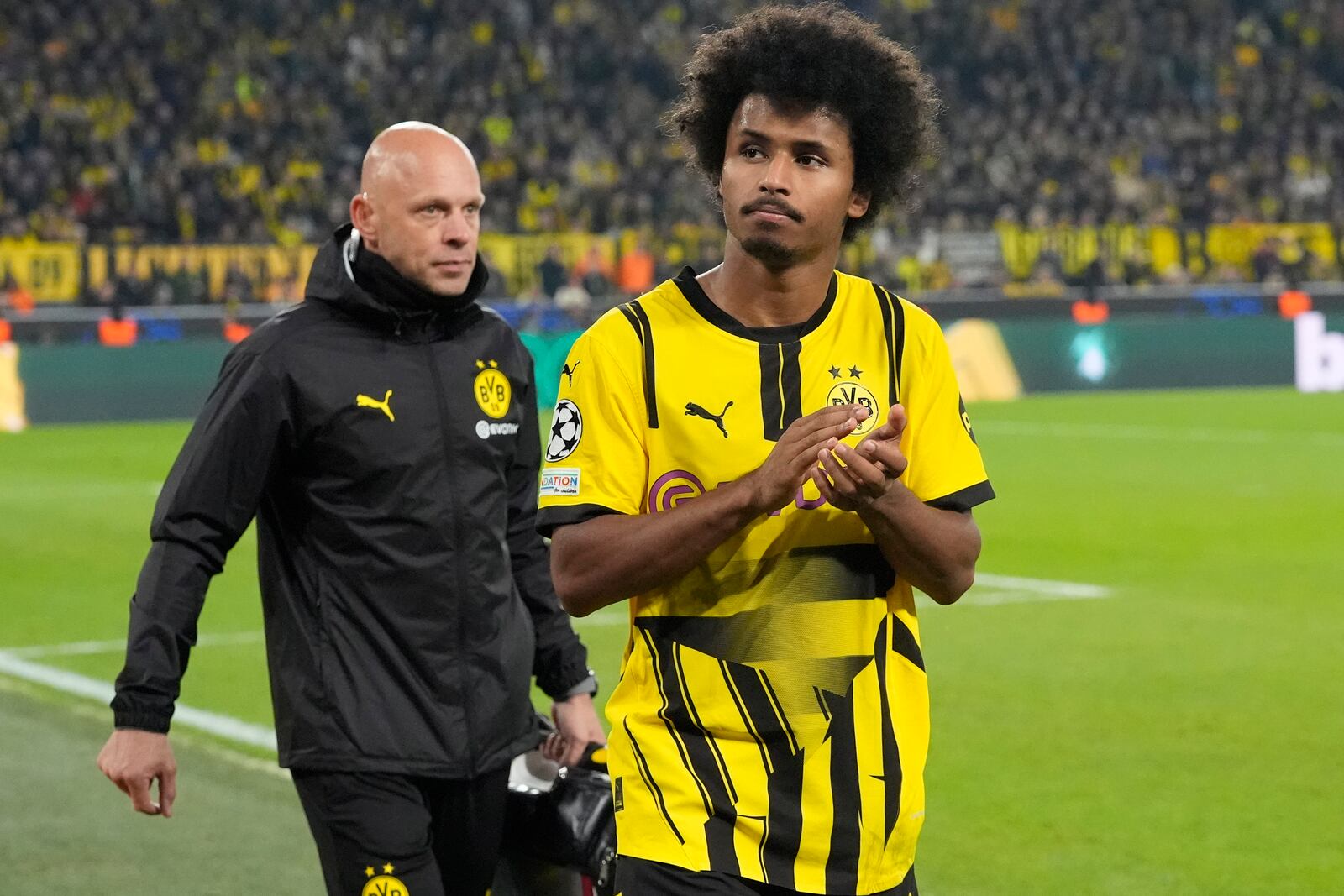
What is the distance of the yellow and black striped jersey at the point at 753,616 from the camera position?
289cm

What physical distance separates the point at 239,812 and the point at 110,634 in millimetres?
3641

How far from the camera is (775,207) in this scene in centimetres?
289

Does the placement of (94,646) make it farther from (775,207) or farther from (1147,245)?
(1147,245)

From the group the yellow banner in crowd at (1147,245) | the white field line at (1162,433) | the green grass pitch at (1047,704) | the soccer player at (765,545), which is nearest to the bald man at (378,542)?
the soccer player at (765,545)

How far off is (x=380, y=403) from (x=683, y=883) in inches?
53.4

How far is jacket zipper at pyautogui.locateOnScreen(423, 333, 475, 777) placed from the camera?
3.83 meters

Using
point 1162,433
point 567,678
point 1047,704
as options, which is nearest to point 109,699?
point 1047,704

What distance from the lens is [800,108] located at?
2973 millimetres

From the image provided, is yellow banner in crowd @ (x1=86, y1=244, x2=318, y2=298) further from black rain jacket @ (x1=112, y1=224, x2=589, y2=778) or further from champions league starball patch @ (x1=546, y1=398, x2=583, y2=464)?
champions league starball patch @ (x1=546, y1=398, x2=583, y2=464)

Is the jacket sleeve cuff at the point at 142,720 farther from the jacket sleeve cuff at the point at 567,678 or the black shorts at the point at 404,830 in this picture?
the jacket sleeve cuff at the point at 567,678

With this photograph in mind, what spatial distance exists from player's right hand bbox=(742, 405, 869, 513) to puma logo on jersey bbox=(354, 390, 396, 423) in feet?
4.35

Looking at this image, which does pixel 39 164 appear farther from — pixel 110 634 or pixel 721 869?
pixel 721 869

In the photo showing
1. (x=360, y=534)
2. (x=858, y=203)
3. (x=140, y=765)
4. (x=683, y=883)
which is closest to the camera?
(x=683, y=883)

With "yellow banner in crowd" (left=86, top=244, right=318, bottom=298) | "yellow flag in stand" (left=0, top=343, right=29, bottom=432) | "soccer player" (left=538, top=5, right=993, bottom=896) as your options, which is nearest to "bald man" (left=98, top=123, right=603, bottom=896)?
"soccer player" (left=538, top=5, right=993, bottom=896)
